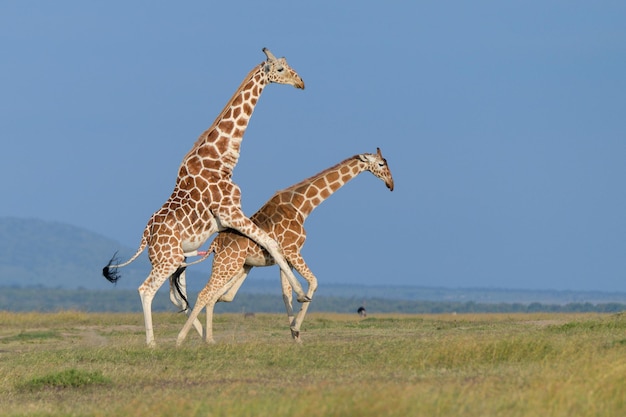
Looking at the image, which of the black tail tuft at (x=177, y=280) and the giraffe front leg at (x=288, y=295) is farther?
the black tail tuft at (x=177, y=280)

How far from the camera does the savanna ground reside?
1102 centimetres

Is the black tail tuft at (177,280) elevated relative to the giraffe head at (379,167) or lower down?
lower down

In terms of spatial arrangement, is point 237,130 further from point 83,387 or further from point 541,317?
point 541,317

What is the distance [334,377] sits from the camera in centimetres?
1428

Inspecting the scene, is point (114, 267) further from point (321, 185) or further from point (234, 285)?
point (321, 185)

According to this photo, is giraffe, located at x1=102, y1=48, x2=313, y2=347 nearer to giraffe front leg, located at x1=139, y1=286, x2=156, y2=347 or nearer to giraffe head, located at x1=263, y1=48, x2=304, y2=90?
giraffe front leg, located at x1=139, y1=286, x2=156, y2=347

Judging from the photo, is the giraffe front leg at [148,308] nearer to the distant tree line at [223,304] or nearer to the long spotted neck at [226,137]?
the long spotted neck at [226,137]

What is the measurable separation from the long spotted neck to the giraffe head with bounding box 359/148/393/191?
6.66ft

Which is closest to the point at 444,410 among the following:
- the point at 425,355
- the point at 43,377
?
the point at 425,355

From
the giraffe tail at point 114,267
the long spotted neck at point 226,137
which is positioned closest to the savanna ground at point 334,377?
the giraffe tail at point 114,267

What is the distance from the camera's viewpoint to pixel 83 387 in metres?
14.5

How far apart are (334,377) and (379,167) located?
265 inches

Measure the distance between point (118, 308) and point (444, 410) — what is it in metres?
117

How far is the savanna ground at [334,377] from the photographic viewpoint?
434 inches
